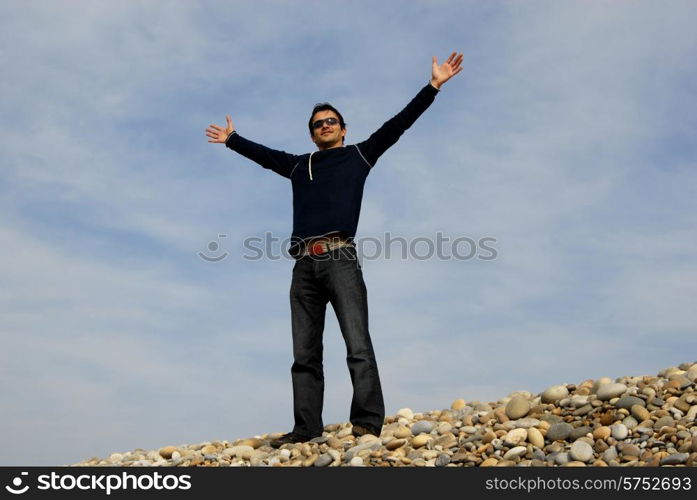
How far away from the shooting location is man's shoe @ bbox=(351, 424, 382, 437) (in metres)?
7.55

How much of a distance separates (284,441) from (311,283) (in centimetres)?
159

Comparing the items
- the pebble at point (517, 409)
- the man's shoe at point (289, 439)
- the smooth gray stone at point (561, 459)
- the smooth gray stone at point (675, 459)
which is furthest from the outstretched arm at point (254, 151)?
the smooth gray stone at point (675, 459)

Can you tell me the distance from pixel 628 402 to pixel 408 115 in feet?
11.2

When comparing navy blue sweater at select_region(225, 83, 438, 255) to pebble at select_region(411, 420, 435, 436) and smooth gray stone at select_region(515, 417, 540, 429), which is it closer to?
pebble at select_region(411, 420, 435, 436)

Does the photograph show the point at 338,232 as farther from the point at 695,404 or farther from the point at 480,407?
the point at 695,404

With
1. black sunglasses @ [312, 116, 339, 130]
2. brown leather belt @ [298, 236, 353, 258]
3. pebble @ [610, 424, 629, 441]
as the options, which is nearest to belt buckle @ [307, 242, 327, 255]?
brown leather belt @ [298, 236, 353, 258]

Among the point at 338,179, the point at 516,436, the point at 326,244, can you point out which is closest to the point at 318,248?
the point at 326,244

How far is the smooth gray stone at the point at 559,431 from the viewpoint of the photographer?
7109mm

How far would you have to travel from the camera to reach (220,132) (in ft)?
29.0
